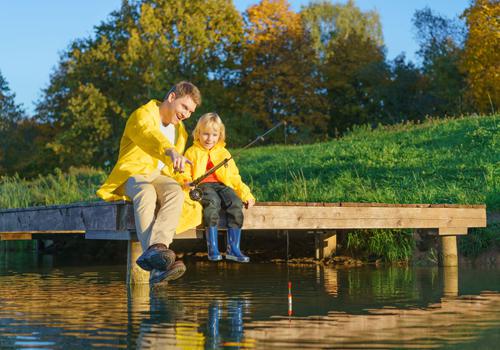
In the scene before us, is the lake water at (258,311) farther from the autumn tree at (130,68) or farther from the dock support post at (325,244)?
the autumn tree at (130,68)

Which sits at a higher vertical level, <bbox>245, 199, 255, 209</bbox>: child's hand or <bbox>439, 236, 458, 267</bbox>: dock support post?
<bbox>245, 199, 255, 209</bbox>: child's hand

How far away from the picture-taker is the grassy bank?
13.6 meters

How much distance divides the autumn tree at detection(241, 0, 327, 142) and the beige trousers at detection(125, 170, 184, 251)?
1203 inches

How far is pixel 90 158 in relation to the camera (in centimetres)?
3922

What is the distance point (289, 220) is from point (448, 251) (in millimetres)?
3305

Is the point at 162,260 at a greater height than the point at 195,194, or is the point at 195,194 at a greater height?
the point at 195,194

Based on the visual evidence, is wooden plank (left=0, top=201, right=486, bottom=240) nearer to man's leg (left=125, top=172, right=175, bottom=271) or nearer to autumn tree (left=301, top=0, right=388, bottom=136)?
man's leg (left=125, top=172, right=175, bottom=271)

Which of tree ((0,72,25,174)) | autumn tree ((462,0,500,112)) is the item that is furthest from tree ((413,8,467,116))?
tree ((0,72,25,174))

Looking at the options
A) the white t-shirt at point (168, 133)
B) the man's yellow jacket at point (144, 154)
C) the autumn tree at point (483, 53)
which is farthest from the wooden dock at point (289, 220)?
the autumn tree at point (483, 53)

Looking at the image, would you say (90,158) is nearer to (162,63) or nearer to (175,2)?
(162,63)

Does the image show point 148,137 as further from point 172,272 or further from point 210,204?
point 172,272

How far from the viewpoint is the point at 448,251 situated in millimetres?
11945

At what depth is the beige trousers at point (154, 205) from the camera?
7301 millimetres

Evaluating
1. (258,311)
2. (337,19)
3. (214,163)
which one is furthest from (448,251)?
(337,19)
